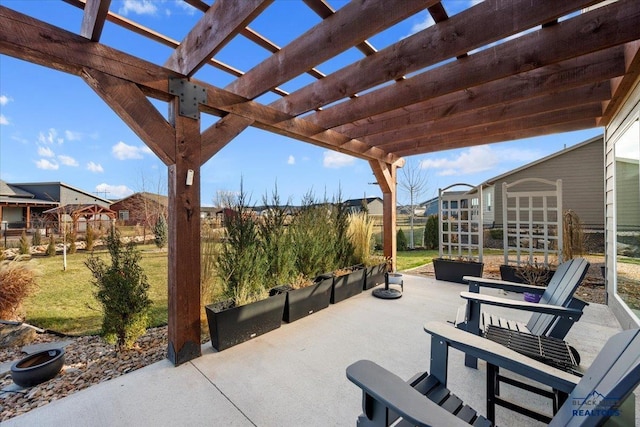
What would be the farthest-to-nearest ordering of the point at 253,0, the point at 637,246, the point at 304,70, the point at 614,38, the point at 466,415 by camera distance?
1. the point at 637,246
2. the point at 304,70
3. the point at 614,38
4. the point at 253,0
5. the point at 466,415

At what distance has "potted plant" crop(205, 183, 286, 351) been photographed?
2.64 meters

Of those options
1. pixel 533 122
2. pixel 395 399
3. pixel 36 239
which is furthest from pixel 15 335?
pixel 36 239

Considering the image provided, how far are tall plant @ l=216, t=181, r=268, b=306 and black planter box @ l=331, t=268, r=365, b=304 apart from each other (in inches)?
43.1

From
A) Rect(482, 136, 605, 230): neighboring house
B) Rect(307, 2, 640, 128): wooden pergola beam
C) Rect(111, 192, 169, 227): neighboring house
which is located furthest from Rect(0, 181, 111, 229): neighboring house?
Rect(482, 136, 605, 230): neighboring house

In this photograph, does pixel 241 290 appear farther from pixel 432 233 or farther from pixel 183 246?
pixel 432 233

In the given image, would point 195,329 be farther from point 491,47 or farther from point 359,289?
point 491,47

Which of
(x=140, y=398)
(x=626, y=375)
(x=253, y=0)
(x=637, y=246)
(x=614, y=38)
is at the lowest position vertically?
(x=140, y=398)

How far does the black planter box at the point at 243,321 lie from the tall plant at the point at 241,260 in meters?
0.12

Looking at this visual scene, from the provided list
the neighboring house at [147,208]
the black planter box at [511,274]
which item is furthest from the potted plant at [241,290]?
the neighboring house at [147,208]

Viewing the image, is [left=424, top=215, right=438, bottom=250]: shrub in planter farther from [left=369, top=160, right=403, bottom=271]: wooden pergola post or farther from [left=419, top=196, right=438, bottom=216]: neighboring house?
[left=369, top=160, right=403, bottom=271]: wooden pergola post

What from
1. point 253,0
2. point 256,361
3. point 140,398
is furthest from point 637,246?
point 140,398

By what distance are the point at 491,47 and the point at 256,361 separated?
345 cm

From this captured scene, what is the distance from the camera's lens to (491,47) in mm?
2299

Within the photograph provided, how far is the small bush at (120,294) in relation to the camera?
8.17 ft
